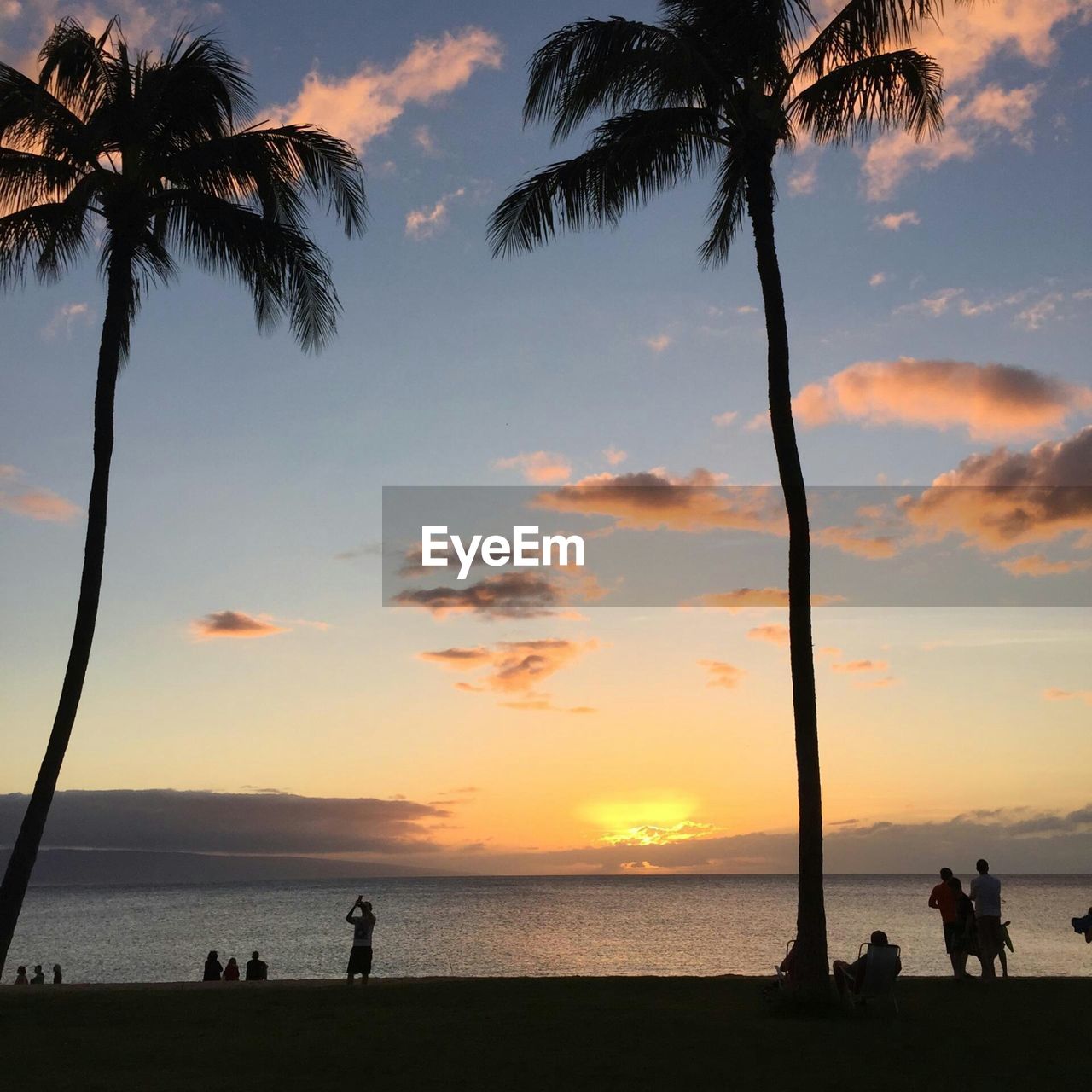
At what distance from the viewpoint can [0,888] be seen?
14.8 meters

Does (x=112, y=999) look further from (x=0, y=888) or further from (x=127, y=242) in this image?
(x=127, y=242)

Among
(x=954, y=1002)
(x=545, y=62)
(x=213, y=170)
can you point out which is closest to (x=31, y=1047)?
(x=954, y=1002)

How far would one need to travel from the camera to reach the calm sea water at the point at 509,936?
64250mm

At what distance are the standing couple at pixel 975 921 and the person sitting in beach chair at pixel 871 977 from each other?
390cm

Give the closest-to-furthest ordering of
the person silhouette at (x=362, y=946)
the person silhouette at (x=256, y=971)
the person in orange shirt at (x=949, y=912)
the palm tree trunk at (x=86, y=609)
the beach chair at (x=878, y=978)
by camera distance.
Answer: the beach chair at (x=878, y=978) < the palm tree trunk at (x=86, y=609) < the person in orange shirt at (x=949, y=912) < the person silhouette at (x=362, y=946) < the person silhouette at (x=256, y=971)

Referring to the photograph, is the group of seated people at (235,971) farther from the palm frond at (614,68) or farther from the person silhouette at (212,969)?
the palm frond at (614,68)

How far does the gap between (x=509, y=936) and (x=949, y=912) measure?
79.2m

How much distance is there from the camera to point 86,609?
50.8ft

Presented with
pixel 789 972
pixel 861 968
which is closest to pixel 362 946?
pixel 789 972

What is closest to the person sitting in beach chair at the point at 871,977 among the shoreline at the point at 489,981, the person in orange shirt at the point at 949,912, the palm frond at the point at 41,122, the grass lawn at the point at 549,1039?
the grass lawn at the point at 549,1039

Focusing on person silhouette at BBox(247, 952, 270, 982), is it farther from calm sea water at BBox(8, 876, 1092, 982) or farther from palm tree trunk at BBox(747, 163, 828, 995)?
calm sea water at BBox(8, 876, 1092, 982)

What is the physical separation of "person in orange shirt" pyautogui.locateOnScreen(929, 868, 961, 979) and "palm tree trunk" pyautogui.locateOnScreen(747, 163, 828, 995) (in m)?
4.19

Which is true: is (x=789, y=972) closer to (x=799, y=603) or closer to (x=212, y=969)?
(x=799, y=603)

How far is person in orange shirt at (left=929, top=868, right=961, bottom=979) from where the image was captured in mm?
16125
